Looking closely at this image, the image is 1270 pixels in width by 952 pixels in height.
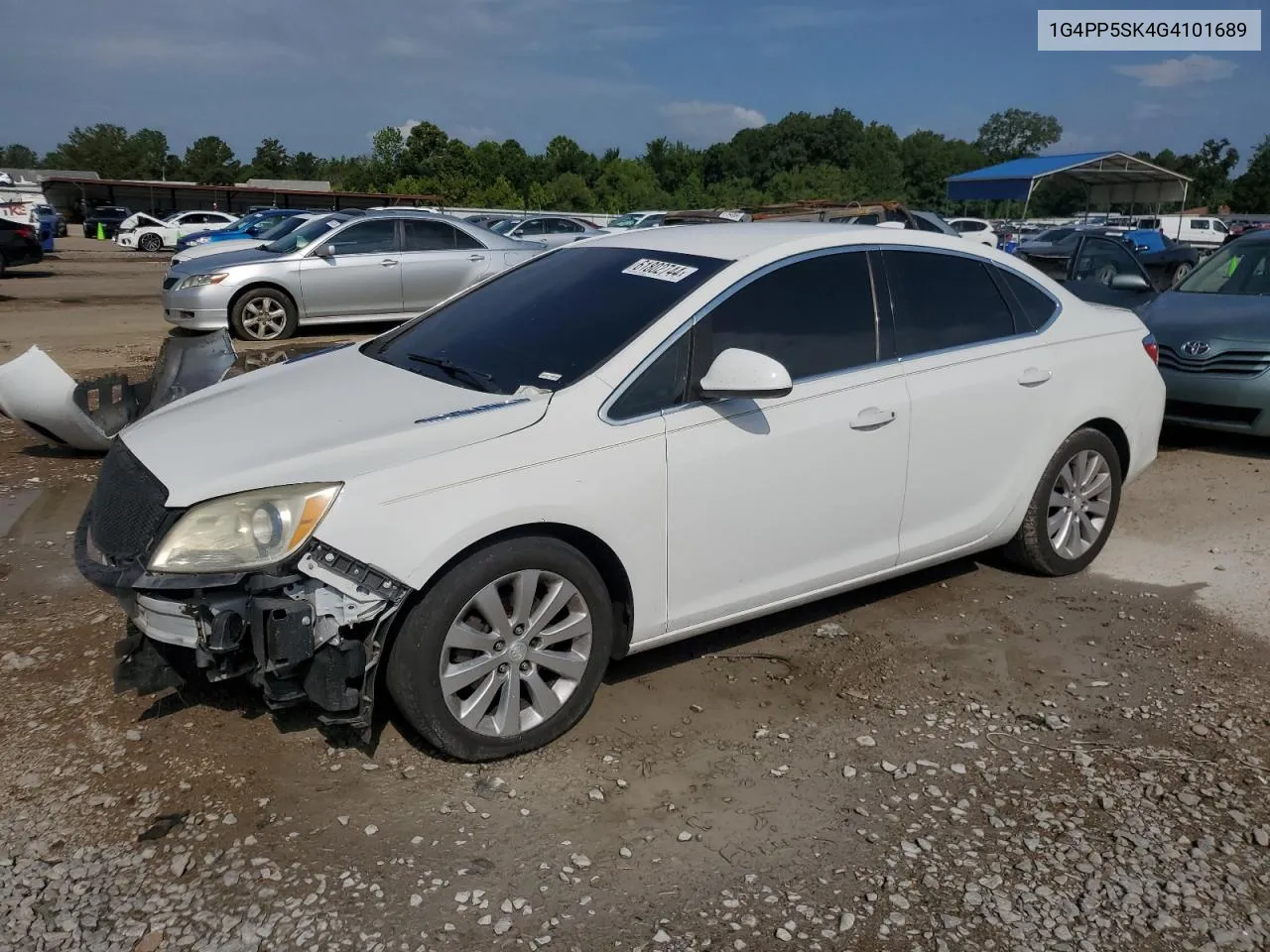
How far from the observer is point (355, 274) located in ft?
41.8

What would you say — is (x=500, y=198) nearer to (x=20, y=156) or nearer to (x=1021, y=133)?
(x=1021, y=133)

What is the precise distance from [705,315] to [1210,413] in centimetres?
532

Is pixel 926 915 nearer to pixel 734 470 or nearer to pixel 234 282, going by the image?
pixel 734 470

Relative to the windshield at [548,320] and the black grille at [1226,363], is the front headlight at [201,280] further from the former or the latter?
the black grille at [1226,363]

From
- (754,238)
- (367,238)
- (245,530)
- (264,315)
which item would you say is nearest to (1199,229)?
(367,238)

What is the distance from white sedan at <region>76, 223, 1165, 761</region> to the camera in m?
3.09

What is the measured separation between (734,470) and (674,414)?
0.99ft

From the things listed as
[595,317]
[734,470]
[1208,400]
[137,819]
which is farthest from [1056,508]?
[137,819]

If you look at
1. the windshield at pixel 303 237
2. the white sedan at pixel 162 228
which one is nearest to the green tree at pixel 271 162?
the white sedan at pixel 162 228

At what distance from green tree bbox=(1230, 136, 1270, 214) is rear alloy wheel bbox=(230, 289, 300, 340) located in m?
75.0

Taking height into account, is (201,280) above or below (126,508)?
above

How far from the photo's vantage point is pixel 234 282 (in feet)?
39.7

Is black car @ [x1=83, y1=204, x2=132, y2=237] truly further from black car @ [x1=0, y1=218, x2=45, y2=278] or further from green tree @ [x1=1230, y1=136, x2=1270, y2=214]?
green tree @ [x1=1230, y1=136, x2=1270, y2=214]

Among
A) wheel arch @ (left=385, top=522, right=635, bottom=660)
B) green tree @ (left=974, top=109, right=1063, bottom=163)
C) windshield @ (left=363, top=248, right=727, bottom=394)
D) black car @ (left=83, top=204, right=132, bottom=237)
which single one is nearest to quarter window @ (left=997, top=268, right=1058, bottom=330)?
windshield @ (left=363, top=248, right=727, bottom=394)
